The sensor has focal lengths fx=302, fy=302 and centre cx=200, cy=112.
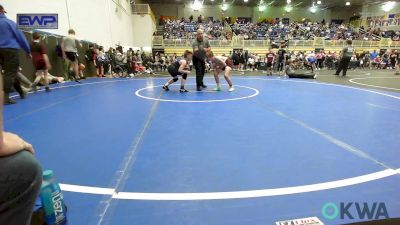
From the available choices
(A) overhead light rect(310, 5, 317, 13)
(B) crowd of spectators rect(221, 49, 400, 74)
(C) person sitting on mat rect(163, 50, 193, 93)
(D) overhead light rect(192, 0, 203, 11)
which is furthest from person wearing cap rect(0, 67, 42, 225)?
(A) overhead light rect(310, 5, 317, 13)

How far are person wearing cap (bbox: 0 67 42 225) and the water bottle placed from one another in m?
0.75

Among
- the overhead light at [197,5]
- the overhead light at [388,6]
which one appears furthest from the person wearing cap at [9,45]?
the overhead light at [388,6]

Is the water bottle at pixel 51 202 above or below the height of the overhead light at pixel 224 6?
below

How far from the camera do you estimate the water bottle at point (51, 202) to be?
5.92 feet

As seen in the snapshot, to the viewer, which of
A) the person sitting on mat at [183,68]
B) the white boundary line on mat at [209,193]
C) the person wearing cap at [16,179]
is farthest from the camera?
the person sitting on mat at [183,68]

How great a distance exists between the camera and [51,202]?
1819 millimetres

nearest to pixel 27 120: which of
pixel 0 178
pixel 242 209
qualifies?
pixel 242 209

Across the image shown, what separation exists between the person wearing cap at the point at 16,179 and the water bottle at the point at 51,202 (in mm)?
754

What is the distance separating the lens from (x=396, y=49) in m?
28.3

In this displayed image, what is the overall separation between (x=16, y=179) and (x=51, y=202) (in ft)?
3.00

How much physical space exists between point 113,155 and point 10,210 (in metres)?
2.20

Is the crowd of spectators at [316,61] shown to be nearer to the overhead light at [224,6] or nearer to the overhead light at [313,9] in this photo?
the overhead light at [313,9]

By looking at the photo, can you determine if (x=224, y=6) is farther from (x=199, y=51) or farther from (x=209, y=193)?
(x=209, y=193)

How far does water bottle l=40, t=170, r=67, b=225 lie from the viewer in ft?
5.92
